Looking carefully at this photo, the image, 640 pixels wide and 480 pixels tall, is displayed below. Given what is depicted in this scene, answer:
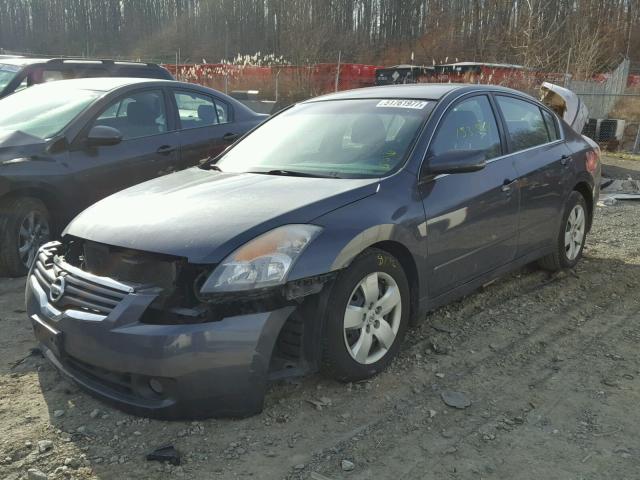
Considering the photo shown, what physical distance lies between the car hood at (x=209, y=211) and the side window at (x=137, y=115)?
6.92 ft

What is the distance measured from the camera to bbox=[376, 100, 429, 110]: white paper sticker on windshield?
3.98m

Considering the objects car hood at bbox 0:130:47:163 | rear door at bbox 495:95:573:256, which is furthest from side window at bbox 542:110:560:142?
car hood at bbox 0:130:47:163

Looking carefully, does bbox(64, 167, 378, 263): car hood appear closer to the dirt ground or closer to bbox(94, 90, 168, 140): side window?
the dirt ground

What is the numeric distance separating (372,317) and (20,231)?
129 inches

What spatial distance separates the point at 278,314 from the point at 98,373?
36.2 inches

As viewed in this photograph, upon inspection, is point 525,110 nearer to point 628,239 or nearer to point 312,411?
point 628,239

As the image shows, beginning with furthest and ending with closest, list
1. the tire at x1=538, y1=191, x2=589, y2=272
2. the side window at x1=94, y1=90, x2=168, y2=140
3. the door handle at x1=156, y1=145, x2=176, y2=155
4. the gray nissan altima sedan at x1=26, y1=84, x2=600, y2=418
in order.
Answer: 1. the door handle at x1=156, y1=145, x2=176, y2=155
2. the side window at x1=94, y1=90, x2=168, y2=140
3. the tire at x1=538, y1=191, x2=589, y2=272
4. the gray nissan altima sedan at x1=26, y1=84, x2=600, y2=418

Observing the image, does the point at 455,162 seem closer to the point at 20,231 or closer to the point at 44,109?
the point at 20,231

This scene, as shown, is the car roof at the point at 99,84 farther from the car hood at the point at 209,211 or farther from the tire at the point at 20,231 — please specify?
the car hood at the point at 209,211

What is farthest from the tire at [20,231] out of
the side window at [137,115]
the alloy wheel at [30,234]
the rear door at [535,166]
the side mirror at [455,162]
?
the rear door at [535,166]

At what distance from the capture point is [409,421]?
2959mm

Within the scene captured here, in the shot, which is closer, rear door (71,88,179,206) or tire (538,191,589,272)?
tire (538,191,589,272)

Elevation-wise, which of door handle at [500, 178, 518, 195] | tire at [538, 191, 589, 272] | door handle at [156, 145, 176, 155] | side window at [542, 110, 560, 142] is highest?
side window at [542, 110, 560, 142]

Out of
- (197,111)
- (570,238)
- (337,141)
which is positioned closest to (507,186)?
(337,141)
